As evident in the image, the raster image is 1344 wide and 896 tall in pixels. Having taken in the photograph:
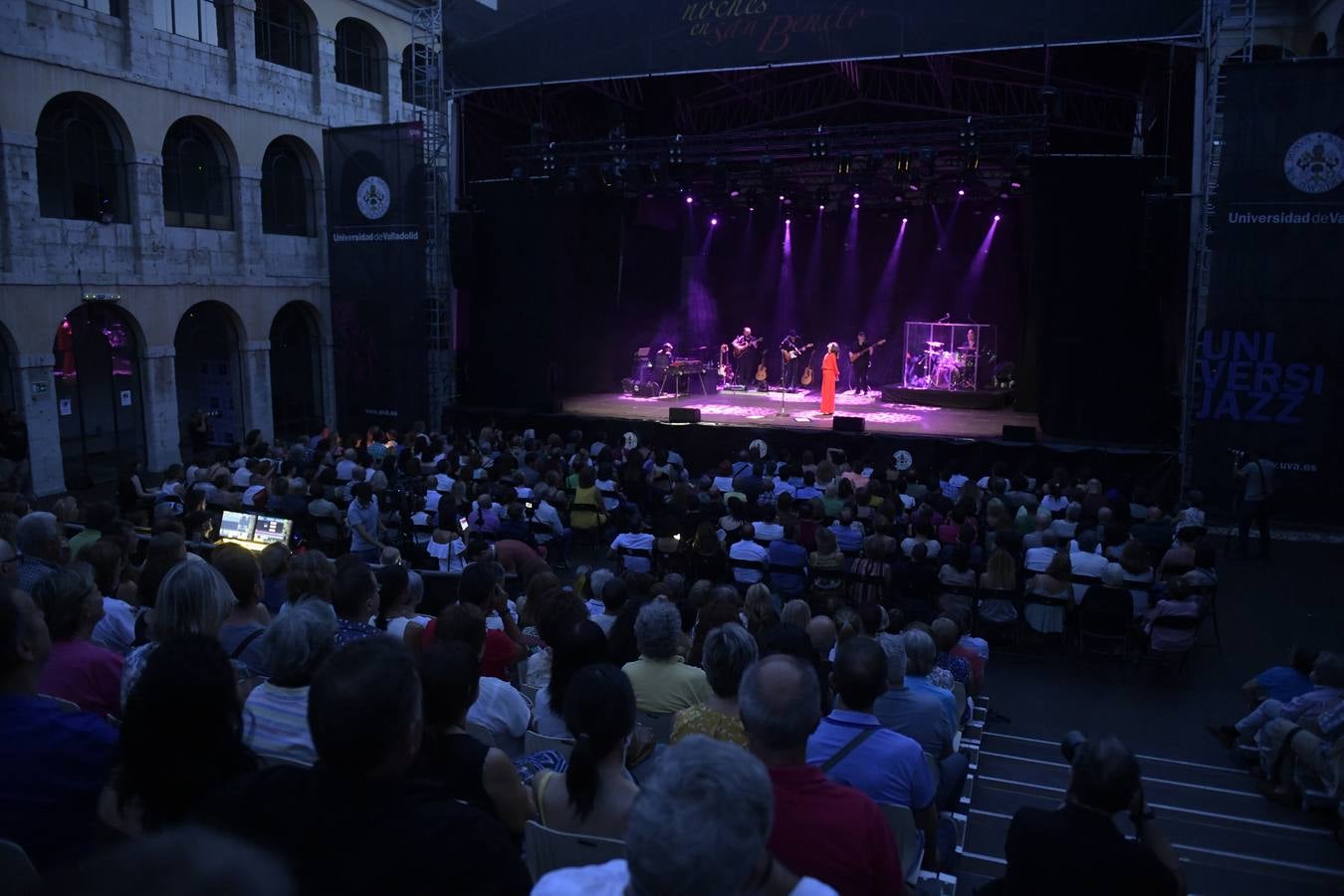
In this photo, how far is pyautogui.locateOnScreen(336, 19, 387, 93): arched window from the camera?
19859 mm

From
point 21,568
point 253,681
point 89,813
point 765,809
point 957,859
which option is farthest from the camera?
point 21,568

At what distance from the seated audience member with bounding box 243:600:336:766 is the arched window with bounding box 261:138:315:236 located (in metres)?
17.5

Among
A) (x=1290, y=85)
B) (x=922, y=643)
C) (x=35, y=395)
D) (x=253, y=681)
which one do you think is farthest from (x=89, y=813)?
(x=35, y=395)

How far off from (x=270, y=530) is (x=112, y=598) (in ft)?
7.96

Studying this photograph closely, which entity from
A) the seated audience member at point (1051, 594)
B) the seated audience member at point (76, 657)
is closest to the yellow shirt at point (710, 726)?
the seated audience member at point (76, 657)

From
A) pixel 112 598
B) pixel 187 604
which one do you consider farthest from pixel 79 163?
pixel 187 604

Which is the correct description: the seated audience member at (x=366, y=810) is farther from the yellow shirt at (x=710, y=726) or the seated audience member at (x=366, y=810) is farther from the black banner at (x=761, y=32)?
the black banner at (x=761, y=32)

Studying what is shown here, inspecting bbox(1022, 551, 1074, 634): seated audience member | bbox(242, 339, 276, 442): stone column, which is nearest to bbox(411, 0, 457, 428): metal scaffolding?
bbox(242, 339, 276, 442): stone column

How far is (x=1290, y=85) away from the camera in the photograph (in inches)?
469

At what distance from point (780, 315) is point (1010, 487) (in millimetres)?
11979

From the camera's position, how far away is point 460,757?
8.24 feet

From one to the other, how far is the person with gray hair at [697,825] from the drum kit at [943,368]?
18.7m

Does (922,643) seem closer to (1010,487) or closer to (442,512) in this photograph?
(442,512)

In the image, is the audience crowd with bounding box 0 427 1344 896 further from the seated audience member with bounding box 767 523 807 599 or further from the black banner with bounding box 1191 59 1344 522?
the black banner with bounding box 1191 59 1344 522
